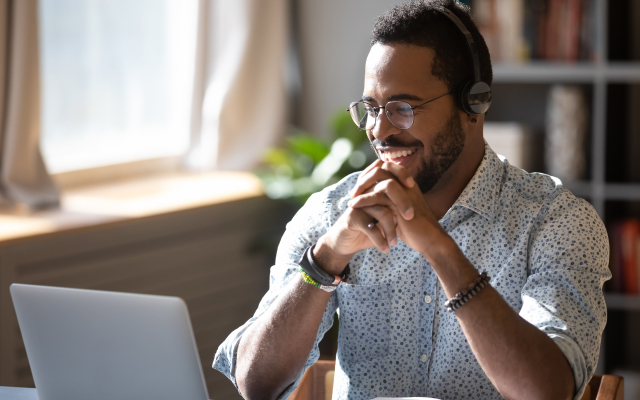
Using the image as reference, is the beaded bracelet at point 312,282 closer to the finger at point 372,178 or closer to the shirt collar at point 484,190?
the finger at point 372,178

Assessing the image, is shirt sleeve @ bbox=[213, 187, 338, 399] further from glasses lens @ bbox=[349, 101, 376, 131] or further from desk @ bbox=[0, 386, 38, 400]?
desk @ bbox=[0, 386, 38, 400]

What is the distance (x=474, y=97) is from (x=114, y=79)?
1.86 meters

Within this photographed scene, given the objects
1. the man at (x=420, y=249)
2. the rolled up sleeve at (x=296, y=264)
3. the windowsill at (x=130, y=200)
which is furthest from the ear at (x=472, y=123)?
the windowsill at (x=130, y=200)

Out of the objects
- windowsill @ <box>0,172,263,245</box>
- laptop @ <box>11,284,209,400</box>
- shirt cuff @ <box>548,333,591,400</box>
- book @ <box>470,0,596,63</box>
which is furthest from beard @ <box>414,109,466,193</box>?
book @ <box>470,0,596,63</box>

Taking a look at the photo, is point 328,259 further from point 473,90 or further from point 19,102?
point 19,102

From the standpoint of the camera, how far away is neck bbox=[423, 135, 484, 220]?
139 centimetres

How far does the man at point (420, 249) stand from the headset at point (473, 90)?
2cm

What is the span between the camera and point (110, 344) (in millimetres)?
947

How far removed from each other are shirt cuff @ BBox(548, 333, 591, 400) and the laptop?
0.54m

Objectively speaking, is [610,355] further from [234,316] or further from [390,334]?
[390,334]

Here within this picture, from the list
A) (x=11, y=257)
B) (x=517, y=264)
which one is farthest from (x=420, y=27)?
(x=11, y=257)

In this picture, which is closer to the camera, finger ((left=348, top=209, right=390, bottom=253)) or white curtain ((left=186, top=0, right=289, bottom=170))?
finger ((left=348, top=209, right=390, bottom=253))

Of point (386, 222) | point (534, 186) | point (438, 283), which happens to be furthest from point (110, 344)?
point (534, 186)

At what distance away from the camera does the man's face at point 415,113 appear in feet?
4.30
